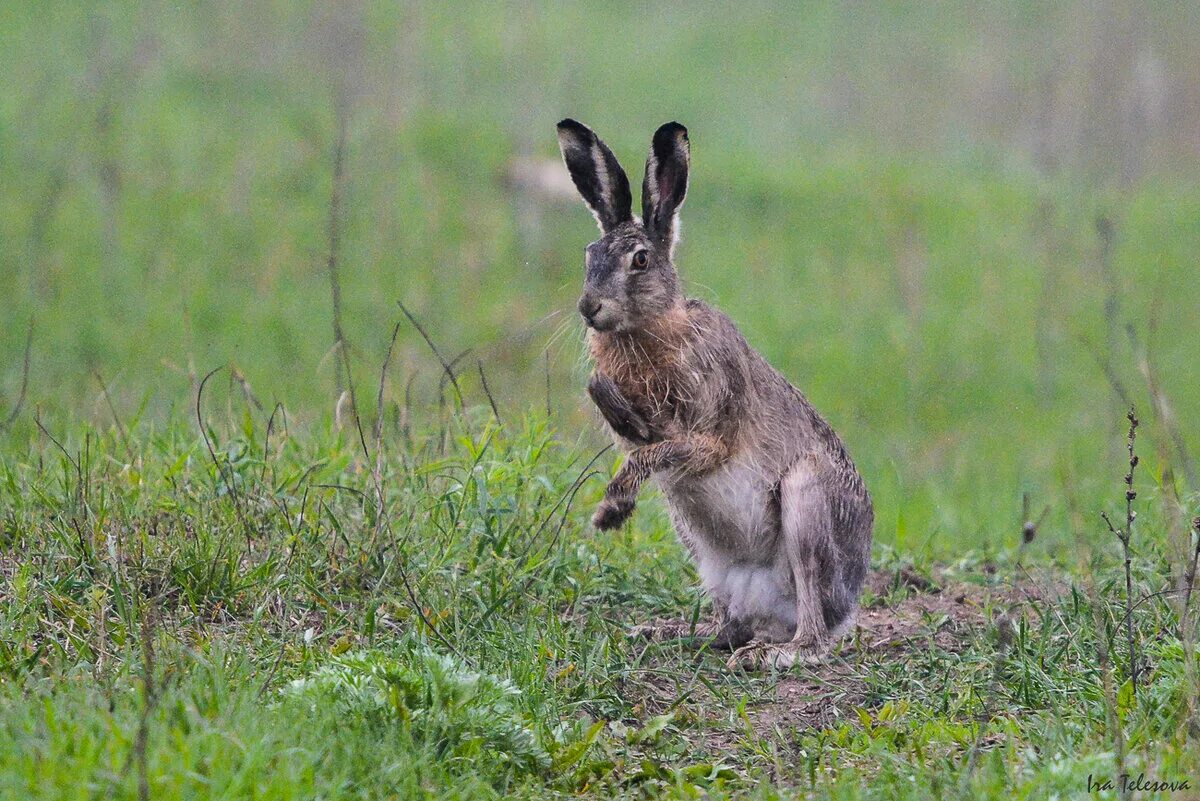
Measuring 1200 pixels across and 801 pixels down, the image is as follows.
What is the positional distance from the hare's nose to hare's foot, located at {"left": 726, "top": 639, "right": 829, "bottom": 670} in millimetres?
1260


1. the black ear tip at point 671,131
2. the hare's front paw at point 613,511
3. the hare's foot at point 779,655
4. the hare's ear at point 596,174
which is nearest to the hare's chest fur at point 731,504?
the hare's front paw at point 613,511

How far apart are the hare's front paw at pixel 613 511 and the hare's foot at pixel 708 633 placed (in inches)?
16.5

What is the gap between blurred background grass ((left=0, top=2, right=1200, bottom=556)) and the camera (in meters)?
10.7

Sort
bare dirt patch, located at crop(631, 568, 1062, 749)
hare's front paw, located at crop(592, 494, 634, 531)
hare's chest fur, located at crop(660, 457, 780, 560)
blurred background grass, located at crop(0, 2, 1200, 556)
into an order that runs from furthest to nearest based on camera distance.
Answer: blurred background grass, located at crop(0, 2, 1200, 556) → hare's chest fur, located at crop(660, 457, 780, 560) → hare's front paw, located at crop(592, 494, 634, 531) → bare dirt patch, located at crop(631, 568, 1062, 749)

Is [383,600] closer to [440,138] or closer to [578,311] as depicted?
[578,311]

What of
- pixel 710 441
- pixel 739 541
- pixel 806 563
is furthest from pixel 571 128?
pixel 806 563

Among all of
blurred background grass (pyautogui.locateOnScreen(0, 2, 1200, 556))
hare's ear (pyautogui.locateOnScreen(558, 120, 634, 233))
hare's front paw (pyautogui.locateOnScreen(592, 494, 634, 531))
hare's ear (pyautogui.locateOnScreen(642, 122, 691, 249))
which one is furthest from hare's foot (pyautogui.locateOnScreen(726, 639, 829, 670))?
blurred background grass (pyautogui.locateOnScreen(0, 2, 1200, 556))

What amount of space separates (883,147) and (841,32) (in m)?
2.10

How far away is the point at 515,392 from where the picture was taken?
988 centimetres

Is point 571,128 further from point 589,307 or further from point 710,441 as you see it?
point 710,441

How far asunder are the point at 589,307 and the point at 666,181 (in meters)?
0.58

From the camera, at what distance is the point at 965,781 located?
383cm

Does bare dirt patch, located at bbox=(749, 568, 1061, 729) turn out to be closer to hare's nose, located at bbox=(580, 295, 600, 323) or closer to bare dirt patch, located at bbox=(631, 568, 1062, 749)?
bare dirt patch, located at bbox=(631, 568, 1062, 749)

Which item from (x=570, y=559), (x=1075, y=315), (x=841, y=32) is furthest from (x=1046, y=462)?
(x=841, y=32)
